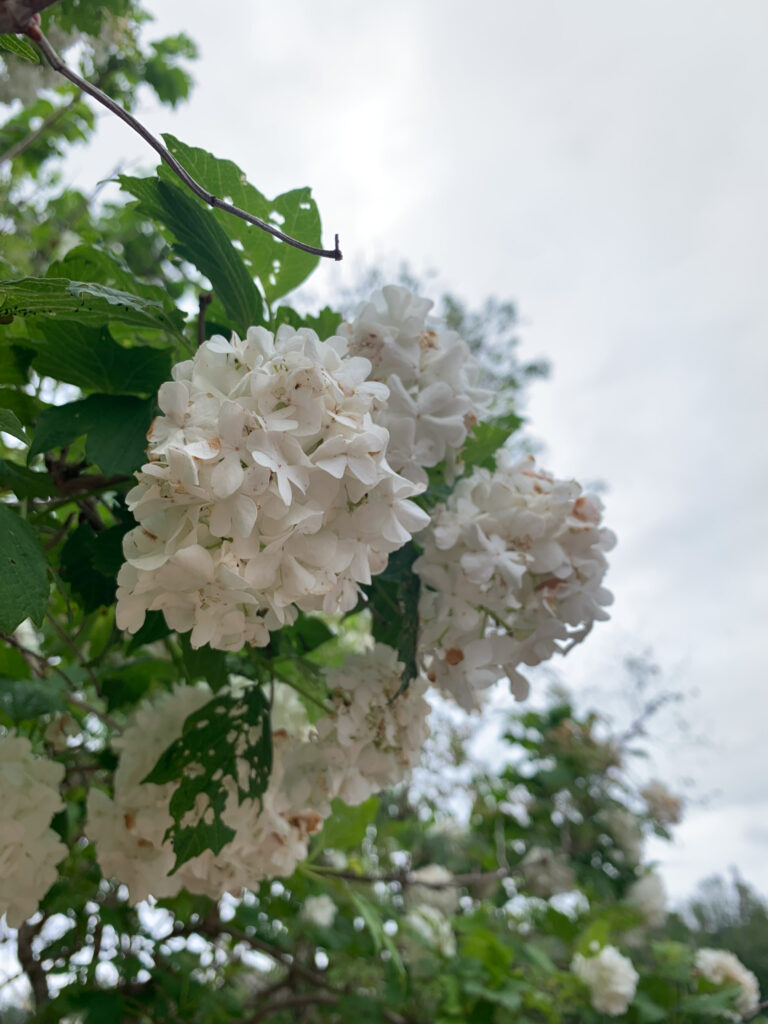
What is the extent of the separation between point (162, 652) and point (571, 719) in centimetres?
178

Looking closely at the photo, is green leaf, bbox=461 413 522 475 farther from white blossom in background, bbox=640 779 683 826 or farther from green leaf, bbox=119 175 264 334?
white blossom in background, bbox=640 779 683 826

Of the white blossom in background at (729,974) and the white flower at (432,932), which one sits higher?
the white blossom in background at (729,974)

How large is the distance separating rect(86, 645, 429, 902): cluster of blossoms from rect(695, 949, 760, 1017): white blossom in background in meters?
1.31

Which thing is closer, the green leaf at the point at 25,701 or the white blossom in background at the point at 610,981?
the green leaf at the point at 25,701

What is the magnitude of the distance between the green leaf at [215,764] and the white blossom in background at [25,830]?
0.44 feet

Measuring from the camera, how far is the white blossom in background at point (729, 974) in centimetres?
160

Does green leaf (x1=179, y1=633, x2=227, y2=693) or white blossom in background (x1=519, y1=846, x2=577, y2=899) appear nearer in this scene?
green leaf (x1=179, y1=633, x2=227, y2=693)

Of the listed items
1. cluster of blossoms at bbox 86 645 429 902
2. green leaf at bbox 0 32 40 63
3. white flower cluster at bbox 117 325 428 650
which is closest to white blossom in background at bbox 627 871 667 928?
cluster of blossoms at bbox 86 645 429 902

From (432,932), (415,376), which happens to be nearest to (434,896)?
(432,932)

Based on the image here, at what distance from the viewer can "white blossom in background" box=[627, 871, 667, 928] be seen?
7.03 ft

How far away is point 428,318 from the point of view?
30.0 inches

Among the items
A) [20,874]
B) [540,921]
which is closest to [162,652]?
[20,874]

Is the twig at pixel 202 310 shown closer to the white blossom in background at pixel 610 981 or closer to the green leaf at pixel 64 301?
the green leaf at pixel 64 301

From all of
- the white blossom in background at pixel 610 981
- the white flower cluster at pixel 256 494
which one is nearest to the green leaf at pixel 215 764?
the white flower cluster at pixel 256 494
